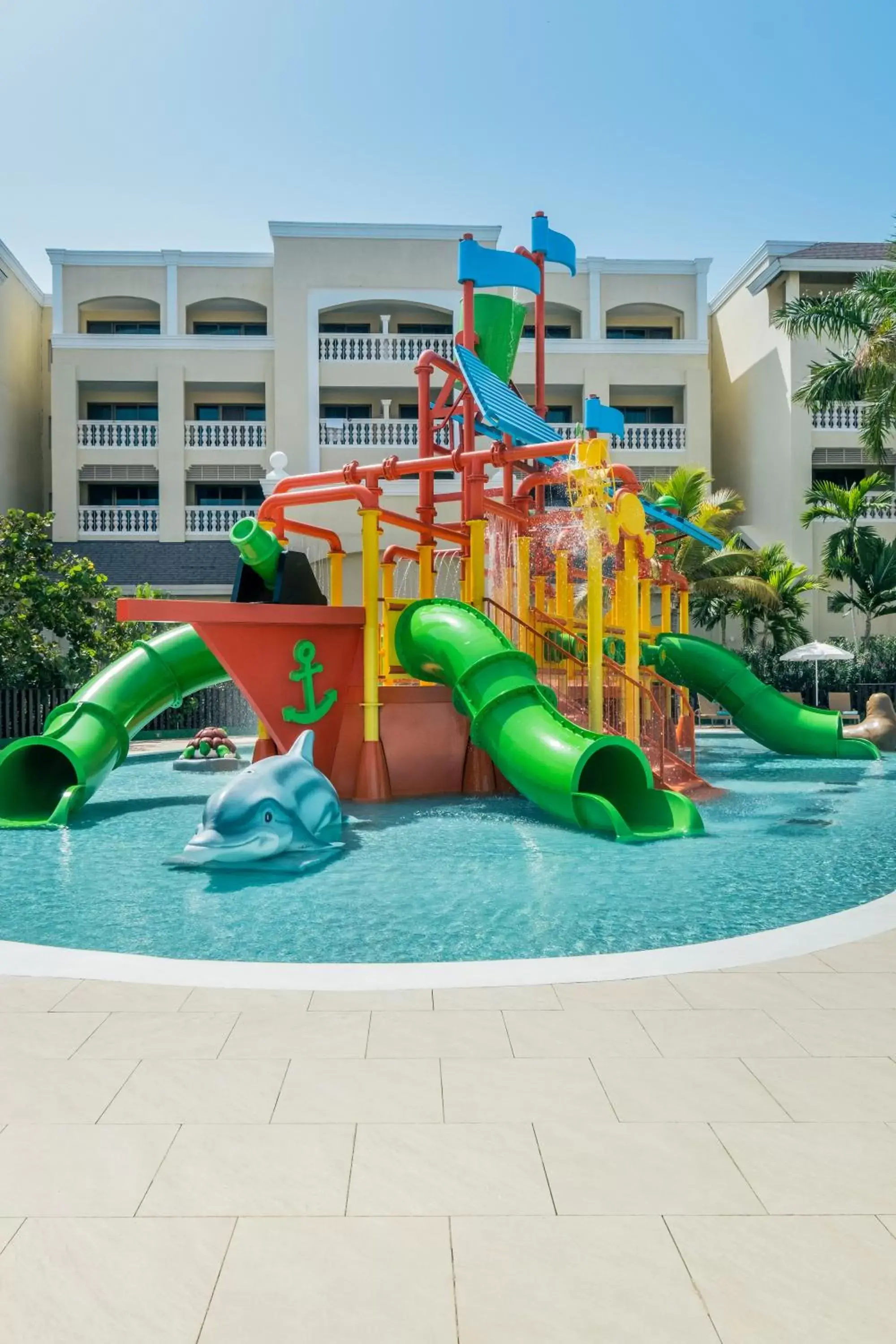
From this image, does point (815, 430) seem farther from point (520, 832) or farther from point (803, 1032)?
point (803, 1032)

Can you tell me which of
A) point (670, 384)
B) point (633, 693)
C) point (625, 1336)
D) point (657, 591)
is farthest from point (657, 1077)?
point (670, 384)


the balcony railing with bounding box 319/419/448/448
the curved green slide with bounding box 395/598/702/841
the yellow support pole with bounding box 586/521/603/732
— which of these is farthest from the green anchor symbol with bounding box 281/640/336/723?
the balcony railing with bounding box 319/419/448/448

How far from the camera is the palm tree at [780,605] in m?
26.8

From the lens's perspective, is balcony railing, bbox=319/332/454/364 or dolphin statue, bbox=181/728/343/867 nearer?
dolphin statue, bbox=181/728/343/867

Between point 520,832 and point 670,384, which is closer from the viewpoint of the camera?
point 520,832

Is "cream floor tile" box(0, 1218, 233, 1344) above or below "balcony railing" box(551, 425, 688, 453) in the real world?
below

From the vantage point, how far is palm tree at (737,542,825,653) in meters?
26.8

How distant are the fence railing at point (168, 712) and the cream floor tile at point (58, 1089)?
16.9 m

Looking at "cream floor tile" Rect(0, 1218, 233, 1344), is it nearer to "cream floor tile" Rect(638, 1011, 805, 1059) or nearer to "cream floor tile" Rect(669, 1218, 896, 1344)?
"cream floor tile" Rect(669, 1218, 896, 1344)

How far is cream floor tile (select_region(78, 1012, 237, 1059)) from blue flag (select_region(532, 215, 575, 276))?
12.5 metres

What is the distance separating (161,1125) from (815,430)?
1200 inches

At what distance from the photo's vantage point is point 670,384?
105ft

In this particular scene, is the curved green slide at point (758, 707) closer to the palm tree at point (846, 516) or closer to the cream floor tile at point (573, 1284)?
the palm tree at point (846, 516)

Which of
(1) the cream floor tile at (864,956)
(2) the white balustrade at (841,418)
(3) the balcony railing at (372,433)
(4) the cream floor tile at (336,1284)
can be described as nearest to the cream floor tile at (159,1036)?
(4) the cream floor tile at (336,1284)
